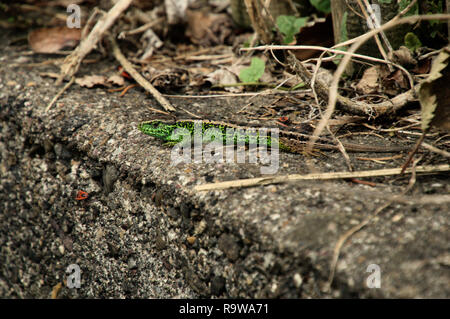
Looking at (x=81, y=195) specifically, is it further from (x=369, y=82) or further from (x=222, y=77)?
(x=369, y=82)

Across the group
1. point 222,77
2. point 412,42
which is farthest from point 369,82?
point 222,77
